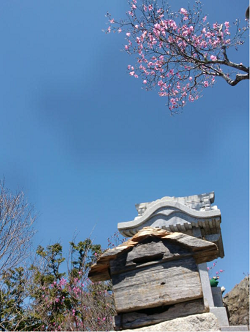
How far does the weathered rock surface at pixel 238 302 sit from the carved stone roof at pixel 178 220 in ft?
13.8

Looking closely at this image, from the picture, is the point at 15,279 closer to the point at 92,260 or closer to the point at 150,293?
the point at 92,260

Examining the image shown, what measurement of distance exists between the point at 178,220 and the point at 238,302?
18.0ft

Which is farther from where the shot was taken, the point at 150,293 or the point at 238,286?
the point at 238,286

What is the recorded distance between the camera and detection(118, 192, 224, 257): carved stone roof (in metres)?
6.22

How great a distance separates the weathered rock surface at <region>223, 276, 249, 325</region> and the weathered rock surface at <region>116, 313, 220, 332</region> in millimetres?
7817

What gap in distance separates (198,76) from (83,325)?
6.53 metres

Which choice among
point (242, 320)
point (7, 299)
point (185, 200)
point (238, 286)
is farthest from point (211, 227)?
point (7, 299)

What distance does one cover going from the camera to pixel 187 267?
2.57m

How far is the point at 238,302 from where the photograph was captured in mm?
9961

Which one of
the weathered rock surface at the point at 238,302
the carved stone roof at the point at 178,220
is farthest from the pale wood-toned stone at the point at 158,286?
the weathered rock surface at the point at 238,302

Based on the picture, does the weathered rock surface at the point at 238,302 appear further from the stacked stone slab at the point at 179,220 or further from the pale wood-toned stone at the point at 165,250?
the pale wood-toned stone at the point at 165,250

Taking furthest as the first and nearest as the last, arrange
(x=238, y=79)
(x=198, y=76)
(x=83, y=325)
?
1. (x=83, y=325)
2. (x=198, y=76)
3. (x=238, y=79)

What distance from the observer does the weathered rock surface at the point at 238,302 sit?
939cm

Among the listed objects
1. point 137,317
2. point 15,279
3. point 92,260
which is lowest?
point 137,317
